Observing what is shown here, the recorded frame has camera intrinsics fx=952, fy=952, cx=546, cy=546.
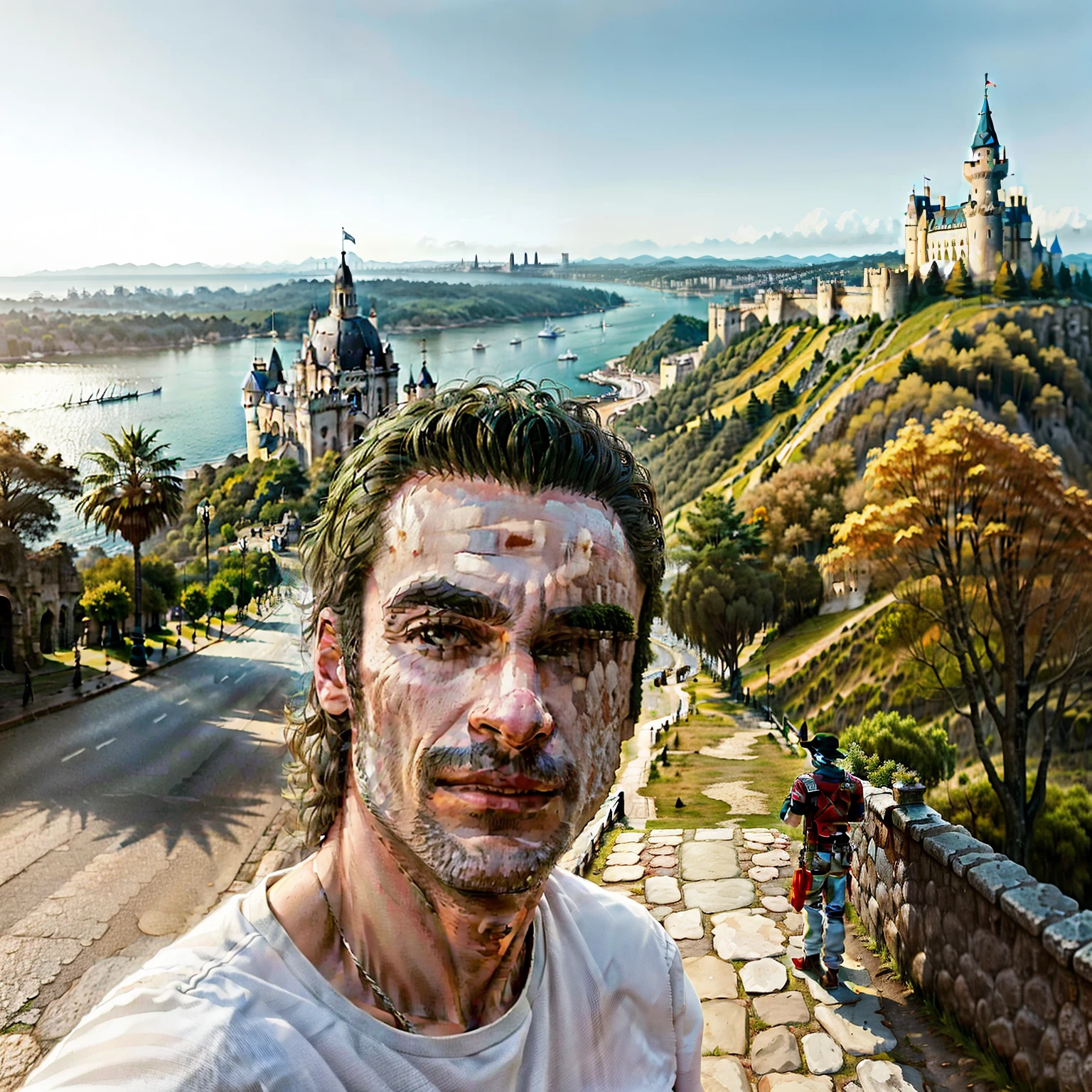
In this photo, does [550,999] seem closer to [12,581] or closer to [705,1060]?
[705,1060]

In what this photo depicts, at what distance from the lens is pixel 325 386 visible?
51.9m

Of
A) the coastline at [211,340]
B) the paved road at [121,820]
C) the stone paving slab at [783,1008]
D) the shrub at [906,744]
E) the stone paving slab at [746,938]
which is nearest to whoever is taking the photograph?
the stone paving slab at [783,1008]

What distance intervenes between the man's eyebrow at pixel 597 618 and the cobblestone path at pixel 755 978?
3.80m

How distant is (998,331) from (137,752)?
127 ft

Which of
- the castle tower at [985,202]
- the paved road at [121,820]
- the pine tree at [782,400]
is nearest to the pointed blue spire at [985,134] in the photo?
the castle tower at [985,202]

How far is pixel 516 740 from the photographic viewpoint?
1.20m

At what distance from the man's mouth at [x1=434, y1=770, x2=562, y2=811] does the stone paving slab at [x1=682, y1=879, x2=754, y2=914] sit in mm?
5456

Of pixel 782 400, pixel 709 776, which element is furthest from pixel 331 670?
pixel 782 400

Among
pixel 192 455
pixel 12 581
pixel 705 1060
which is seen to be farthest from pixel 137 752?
pixel 192 455

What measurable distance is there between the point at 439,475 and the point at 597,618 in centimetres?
31

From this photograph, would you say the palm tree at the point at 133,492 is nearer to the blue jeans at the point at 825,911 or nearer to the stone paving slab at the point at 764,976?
the stone paving slab at the point at 764,976

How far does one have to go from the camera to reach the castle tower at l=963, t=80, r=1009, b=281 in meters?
45.0

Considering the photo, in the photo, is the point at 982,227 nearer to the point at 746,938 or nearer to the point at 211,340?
the point at 211,340

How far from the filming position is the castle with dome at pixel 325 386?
36219 millimetres
